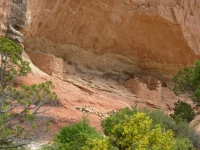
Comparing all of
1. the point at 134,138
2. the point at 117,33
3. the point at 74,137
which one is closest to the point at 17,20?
the point at 117,33

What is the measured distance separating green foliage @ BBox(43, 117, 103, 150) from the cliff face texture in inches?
287

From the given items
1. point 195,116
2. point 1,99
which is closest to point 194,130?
point 195,116

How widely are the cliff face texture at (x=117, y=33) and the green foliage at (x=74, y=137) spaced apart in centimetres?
729

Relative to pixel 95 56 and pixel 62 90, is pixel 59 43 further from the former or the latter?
pixel 62 90

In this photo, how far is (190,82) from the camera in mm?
13117

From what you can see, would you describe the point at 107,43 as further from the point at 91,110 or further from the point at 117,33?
the point at 91,110

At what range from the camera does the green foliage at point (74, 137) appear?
6723 millimetres

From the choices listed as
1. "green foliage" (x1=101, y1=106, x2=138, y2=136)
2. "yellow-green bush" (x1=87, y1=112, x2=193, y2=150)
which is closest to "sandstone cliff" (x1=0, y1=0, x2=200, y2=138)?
"green foliage" (x1=101, y1=106, x2=138, y2=136)

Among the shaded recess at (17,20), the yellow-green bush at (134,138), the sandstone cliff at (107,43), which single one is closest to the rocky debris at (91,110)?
the sandstone cliff at (107,43)

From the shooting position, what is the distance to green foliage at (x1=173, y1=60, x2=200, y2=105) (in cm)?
1264

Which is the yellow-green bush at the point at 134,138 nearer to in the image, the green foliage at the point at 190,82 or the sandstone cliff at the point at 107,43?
the sandstone cliff at the point at 107,43

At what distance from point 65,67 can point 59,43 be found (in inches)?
58.1

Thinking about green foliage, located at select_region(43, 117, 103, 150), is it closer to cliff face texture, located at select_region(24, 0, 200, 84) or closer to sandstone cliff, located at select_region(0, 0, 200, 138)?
sandstone cliff, located at select_region(0, 0, 200, 138)

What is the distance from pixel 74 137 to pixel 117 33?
1079cm
